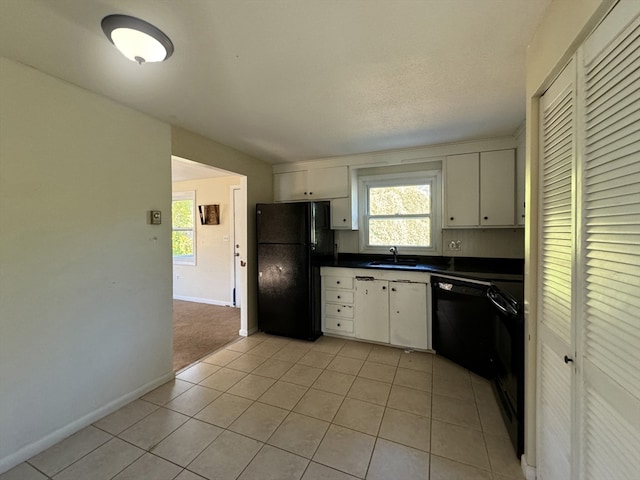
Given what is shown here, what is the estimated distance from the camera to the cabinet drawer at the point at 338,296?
325cm

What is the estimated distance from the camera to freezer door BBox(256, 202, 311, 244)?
315cm

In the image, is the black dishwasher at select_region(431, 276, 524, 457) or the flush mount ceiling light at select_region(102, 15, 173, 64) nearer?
the flush mount ceiling light at select_region(102, 15, 173, 64)

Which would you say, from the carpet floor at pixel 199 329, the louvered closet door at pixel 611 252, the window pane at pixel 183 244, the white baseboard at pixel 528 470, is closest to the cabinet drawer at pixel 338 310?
the carpet floor at pixel 199 329

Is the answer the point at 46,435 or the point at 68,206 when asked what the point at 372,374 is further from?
the point at 68,206

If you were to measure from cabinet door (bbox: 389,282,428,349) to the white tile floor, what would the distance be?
0.34 m

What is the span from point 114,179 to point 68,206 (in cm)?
35

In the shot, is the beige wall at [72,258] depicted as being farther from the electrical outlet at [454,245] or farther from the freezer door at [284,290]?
the electrical outlet at [454,245]

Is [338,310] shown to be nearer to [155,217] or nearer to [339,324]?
[339,324]

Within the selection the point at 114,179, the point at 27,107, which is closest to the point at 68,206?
the point at 114,179

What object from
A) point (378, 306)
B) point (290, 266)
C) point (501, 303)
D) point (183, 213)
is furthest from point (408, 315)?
point (183, 213)

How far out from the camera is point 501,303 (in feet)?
5.91

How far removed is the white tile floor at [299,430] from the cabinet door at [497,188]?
1.58 m

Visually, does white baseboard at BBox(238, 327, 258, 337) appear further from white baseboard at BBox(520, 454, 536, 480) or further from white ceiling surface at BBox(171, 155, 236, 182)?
white baseboard at BBox(520, 454, 536, 480)

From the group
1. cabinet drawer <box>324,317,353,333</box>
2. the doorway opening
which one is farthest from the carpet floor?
cabinet drawer <box>324,317,353,333</box>
